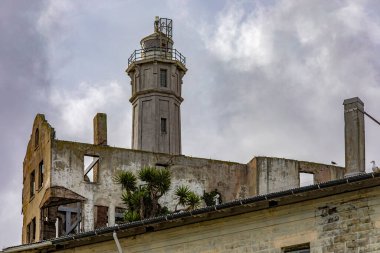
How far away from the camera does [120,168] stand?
213ft

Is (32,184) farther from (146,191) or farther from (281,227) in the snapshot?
(281,227)

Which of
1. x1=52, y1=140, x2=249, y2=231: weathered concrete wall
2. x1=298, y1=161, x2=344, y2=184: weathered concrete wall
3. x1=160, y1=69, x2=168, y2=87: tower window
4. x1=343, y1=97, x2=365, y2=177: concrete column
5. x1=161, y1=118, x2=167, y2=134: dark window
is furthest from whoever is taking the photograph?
x1=160, y1=69, x2=168, y2=87: tower window

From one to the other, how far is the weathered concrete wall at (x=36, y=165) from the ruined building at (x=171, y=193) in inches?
2.0

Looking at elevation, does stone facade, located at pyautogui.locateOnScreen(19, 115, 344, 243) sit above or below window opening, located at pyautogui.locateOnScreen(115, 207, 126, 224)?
above

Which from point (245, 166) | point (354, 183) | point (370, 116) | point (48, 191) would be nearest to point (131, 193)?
point (48, 191)

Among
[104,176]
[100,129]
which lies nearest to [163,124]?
[100,129]

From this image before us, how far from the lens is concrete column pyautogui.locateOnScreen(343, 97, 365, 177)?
128 feet

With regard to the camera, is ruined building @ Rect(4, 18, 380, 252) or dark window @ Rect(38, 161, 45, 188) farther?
dark window @ Rect(38, 161, 45, 188)

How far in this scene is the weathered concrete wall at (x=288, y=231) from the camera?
104 feet

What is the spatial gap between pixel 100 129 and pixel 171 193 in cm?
576

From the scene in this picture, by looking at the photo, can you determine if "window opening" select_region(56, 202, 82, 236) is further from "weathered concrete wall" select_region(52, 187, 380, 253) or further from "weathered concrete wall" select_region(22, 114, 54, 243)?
"weathered concrete wall" select_region(52, 187, 380, 253)

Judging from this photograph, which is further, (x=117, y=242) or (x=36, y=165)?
(x=36, y=165)

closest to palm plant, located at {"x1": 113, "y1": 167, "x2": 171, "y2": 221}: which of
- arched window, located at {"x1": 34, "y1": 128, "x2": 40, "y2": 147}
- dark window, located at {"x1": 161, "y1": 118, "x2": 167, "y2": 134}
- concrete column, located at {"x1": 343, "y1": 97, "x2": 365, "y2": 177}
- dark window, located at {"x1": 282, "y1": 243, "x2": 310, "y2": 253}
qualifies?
arched window, located at {"x1": 34, "y1": 128, "x2": 40, "y2": 147}

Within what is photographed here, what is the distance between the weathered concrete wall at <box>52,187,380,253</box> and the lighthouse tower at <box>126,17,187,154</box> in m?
42.3
